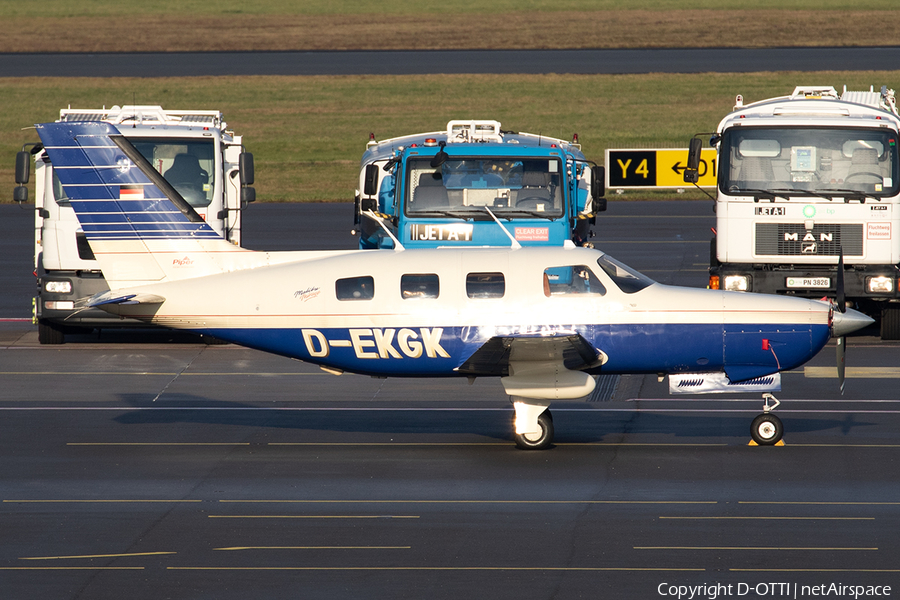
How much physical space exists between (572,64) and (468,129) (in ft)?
132

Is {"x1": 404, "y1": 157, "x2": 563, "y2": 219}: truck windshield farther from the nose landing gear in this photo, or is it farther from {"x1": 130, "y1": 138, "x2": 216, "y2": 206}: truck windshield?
the nose landing gear

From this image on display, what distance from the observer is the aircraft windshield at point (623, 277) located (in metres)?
15.7

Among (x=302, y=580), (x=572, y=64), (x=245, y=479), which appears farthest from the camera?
(x=572, y=64)

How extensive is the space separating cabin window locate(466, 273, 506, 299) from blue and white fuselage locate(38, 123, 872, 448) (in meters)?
0.01

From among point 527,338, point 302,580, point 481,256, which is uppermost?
point 481,256

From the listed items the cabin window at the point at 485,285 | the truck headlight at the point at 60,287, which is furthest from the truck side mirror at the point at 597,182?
the truck headlight at the point at 60,287

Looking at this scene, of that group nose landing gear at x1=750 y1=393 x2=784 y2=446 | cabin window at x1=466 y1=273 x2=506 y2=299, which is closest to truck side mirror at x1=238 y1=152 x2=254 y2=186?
cabin window at x1=466 y1=273 x2=506 y2=299

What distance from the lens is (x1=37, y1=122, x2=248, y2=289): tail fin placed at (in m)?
16.0

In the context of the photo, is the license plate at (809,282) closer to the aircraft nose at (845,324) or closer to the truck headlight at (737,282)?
the truck headlight at (737,282)

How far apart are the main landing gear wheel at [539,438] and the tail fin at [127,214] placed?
428 cm

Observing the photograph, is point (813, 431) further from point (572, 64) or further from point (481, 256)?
point (572, 64)

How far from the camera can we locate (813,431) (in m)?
16.9

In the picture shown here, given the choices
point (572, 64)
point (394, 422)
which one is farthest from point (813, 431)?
point (572, 64)

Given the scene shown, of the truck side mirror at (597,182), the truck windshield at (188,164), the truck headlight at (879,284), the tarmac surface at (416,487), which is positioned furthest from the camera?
the truck side mirror at (597,182)
